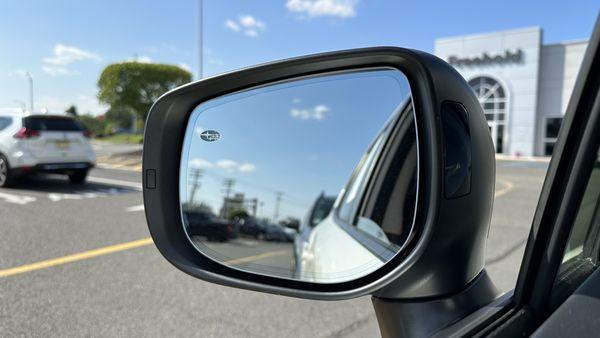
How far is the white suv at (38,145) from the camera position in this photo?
9219 millimetres

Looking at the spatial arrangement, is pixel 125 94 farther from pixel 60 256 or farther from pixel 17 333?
pixel 17 333

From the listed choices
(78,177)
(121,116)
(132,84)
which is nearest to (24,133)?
(78,177)

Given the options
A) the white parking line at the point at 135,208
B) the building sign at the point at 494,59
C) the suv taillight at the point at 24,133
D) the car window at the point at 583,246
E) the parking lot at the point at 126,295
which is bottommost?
the parking lot at the point at 126,295

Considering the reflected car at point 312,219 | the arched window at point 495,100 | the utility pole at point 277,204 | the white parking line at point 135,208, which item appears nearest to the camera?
the utility pole at point 277,204

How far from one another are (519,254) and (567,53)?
29.7 m

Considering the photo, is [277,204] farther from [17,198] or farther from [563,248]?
[17,198]

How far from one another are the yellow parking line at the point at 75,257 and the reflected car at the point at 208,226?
3030mm

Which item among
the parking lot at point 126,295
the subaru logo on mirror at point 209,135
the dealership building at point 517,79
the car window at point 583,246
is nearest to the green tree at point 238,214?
the subaru logo on mirror at point 209,135

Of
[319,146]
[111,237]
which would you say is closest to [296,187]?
[319,146]

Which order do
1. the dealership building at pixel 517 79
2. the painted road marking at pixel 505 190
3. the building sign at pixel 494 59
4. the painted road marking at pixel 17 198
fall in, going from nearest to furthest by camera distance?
the painted road marking at pixel 17 198, the painted road marking at pixel 505 190, the dealership building at pixel 517 79, the building sign at pixel 494 59

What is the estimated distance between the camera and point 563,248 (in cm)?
96

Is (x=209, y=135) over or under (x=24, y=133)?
under

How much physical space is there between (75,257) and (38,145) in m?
6.24

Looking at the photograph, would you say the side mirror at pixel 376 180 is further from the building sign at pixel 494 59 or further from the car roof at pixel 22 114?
the building sign at pixel 494 59
